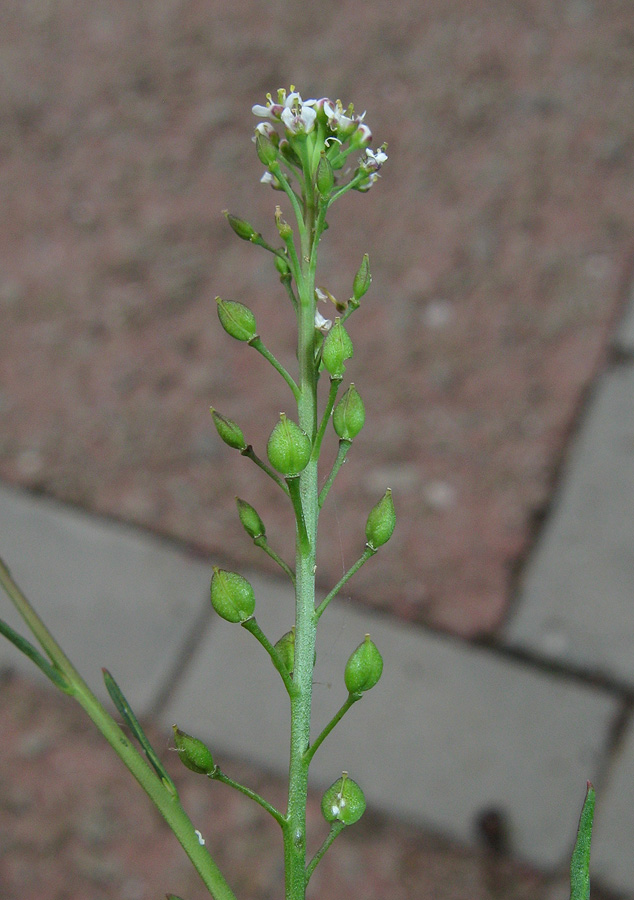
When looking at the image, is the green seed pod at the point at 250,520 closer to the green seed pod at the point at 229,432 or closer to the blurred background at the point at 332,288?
the green seed pod at the point at 229,432

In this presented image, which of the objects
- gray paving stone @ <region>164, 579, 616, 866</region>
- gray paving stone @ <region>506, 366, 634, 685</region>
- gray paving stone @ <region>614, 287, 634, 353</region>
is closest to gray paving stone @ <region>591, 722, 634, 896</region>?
gray paving stone @ <region>164, 579, 616, 866</region>

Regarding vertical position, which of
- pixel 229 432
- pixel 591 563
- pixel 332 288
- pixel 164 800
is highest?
pixel 332 288

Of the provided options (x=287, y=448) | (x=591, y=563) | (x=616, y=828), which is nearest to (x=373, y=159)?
(x=287, y=448)

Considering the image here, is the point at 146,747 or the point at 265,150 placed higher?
the point at 265,150

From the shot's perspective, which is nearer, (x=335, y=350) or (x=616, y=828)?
(x=335, y=350)

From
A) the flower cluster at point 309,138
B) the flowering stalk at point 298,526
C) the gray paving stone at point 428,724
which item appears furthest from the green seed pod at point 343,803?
Result: the gray paving stone at point 428,724

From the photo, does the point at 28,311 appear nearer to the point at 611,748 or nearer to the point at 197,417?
the point at 197,417

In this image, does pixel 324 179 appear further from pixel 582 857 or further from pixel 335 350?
pixel 582 857
